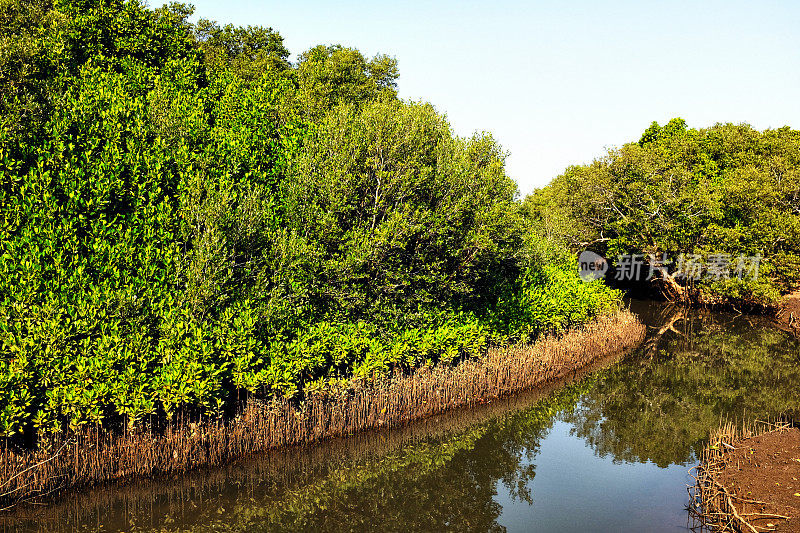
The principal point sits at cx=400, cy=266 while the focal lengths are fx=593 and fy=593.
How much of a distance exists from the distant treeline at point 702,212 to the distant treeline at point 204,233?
751 inches

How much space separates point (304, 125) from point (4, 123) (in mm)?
12914

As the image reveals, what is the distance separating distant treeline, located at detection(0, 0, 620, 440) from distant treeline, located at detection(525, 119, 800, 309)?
19.1 meters

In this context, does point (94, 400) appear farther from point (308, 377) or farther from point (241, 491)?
point (308, 377)

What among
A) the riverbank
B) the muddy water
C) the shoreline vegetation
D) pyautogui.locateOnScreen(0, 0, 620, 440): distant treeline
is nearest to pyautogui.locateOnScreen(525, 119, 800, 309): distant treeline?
the shoreline vegetation

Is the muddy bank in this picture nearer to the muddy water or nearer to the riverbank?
the muddy water

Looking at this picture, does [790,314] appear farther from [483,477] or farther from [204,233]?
[204,233]

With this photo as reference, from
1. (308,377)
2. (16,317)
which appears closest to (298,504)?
(308,377)

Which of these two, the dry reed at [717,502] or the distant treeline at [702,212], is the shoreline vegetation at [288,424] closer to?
the dry reed at [717,502]

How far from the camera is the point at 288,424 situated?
69.6 ft

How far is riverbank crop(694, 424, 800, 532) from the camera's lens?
1541 cm

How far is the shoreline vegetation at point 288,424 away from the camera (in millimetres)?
17297

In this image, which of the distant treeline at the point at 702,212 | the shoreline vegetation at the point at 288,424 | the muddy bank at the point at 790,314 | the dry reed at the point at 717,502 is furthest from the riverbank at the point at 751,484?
the muddy bank at the point at 790,314

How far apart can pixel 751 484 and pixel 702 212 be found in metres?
38.9

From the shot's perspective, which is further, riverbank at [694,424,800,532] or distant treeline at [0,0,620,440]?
distant treeline at [0,0,620,440]
